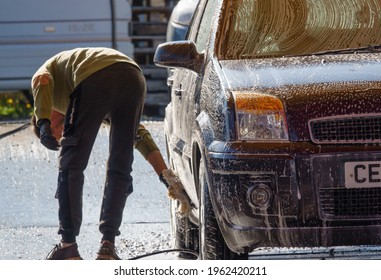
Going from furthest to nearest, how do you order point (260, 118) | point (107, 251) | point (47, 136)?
1. point (107, 251)
2. point (47, 136)
3. point (260, 118)

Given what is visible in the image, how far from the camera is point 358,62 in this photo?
285 inches

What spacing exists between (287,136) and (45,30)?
430 inches

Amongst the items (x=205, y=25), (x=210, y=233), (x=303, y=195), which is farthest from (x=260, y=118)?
(x=205, y=25)

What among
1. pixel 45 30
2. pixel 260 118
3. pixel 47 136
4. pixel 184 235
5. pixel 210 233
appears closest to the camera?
pixel 260 118

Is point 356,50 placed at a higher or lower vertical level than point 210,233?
higher

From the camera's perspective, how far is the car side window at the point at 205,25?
26.1ft

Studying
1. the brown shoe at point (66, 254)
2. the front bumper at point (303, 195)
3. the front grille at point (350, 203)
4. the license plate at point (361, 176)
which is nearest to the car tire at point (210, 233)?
the front bumper at point (303, 195)

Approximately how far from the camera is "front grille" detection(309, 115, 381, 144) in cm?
671

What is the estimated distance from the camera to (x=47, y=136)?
8117 millimetres

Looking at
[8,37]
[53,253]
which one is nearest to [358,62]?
[53,253]

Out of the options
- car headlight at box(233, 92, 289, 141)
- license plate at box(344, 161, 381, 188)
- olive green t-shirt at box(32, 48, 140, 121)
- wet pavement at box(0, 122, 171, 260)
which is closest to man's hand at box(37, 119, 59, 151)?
olive green t-shirt at box(32, 48, 140, 121)

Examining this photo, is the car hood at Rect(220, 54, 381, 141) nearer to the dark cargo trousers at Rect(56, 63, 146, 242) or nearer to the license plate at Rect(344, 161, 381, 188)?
the license plate at Rect(344, 161, 381, 188)

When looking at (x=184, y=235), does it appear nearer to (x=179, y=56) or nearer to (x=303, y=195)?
(x=179, y=56)
